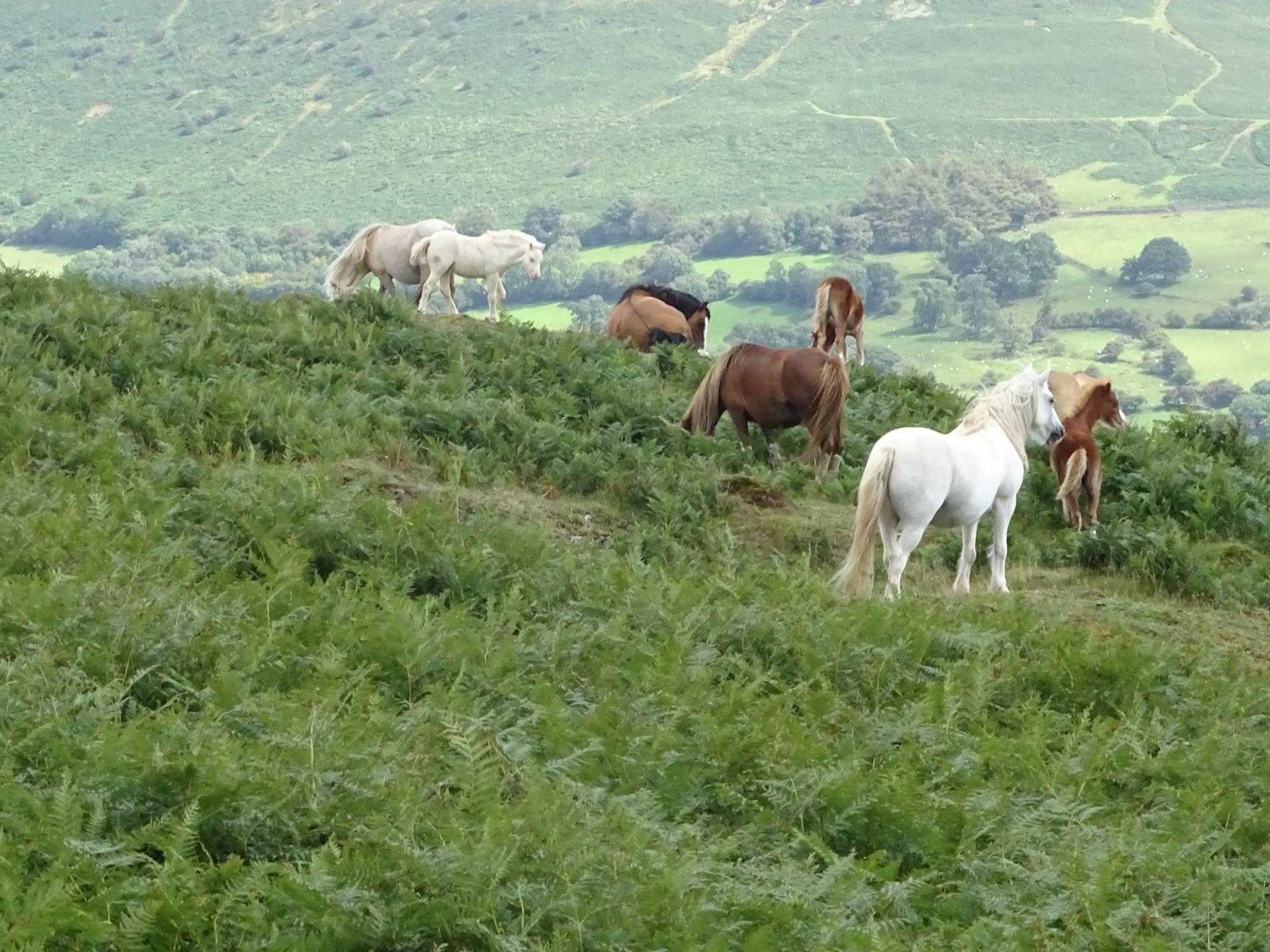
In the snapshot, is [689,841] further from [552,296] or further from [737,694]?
[552,296]

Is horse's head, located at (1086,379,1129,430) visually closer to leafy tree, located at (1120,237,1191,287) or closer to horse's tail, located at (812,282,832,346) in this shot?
horse's tail, located at (812,282,832,346)

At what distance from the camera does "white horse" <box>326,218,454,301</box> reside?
75.2 ft

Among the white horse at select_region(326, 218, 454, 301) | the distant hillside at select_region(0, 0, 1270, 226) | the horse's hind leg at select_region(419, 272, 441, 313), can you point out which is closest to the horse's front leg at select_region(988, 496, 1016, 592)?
the horse's hind leg at select_region(419, 272, 441, 313)

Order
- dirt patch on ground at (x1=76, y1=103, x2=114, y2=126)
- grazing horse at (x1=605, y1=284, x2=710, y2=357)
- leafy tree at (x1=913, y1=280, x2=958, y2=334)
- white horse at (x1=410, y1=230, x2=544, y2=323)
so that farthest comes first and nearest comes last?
1. dirt patch on ground at (x1=76, y1=103, x2=114, y2=126)
2. leafy tree at (x1=913, y1=280, x2=958, y2=334)
3. white horse at (x1=410, y1=230, x2=544, y2=323)
4. grazing horse at (x1=605, y1=284, x2=710, y2=357)

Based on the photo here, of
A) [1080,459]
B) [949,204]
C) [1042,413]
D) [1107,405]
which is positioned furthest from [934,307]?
[1042,413]

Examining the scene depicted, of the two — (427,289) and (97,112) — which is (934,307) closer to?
(427,289)

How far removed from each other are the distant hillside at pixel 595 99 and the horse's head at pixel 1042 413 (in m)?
103

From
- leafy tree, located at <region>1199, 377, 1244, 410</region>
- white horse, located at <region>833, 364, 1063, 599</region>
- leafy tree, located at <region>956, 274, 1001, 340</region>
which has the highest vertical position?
white horse, located at <region>833, 364, 1063, 599</region>

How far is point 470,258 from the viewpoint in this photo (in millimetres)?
22625

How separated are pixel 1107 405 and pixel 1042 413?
434 cm

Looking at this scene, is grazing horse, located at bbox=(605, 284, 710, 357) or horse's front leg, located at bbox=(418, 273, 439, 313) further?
horse's front leg, located at bbox=(418, 273, 439, 313)

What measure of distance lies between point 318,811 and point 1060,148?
13269 cm

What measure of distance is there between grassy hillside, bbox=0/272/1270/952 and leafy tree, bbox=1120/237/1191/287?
79509mm

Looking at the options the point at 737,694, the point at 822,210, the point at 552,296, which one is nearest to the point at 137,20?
the point at 822,210
